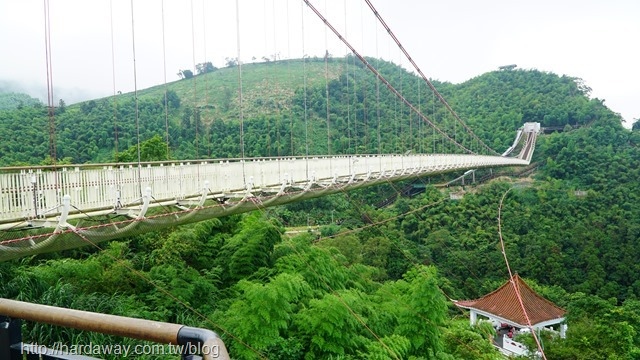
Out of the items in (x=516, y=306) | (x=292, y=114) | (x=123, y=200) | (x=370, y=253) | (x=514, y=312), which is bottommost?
→ (x=514, y=312)

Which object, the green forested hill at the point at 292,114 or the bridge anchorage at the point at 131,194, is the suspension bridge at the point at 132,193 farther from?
the green forested hill at the point at 292,114

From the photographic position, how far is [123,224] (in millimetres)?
4879

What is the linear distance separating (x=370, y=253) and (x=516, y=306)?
4598 mm

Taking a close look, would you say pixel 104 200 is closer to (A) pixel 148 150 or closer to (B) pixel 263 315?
(B) pixel 263 315

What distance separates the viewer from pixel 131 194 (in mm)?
5285

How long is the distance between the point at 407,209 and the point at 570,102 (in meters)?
28.9

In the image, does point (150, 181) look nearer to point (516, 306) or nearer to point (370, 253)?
point (516, 306)

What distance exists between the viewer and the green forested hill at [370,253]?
6.32 metres

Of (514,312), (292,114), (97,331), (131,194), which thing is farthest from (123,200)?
(292,114)

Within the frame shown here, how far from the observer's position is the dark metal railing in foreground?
87 centimetres

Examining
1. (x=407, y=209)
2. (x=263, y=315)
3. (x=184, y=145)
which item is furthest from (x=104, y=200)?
(x=407, y=209)

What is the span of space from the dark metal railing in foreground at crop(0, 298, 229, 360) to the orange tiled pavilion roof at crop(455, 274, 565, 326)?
13.3 meters

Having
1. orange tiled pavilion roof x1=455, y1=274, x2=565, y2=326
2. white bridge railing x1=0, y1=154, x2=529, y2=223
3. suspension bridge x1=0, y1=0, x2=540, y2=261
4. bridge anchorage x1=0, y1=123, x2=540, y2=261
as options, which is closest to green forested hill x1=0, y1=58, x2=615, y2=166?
white bridge railing x1=0, y1=154, x2=529, y2=223

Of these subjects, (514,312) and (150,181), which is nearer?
(150,181)
